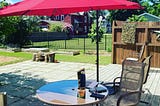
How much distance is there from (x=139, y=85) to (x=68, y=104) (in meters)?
1.85

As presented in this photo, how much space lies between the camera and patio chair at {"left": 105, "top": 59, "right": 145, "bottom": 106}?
15.2 feet

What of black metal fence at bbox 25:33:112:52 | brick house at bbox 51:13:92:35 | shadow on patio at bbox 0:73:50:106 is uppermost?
brick house at bbox 51:13:92:35

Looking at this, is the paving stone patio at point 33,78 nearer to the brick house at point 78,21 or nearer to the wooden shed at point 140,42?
the wooden shed at point 140,42

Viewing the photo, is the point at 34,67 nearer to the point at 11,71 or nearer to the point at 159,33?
the point at 11,71

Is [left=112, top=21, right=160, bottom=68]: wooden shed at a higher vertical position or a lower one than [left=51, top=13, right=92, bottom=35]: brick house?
lower

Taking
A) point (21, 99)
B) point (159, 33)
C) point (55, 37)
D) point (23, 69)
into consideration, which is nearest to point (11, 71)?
point (23, 69)

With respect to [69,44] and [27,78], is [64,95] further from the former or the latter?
[69,44]

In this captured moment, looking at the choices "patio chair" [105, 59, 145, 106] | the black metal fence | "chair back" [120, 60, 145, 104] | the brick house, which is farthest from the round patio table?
the brick house

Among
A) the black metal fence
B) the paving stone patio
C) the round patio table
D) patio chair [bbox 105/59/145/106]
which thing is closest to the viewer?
the round patio table

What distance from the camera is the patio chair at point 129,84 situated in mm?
4645

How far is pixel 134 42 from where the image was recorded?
11438mm

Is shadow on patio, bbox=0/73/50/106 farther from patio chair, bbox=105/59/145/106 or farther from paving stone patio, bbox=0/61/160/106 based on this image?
patio chair, bbox=105/59/145/106

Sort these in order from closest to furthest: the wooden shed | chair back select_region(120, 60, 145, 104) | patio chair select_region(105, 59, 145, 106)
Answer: patio chair select_region(105, 59, 145, 106) → chair back select_region(120, 60, 145, 104) → the wooden shed

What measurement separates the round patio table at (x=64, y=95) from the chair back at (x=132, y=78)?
→ 930 millimetres
